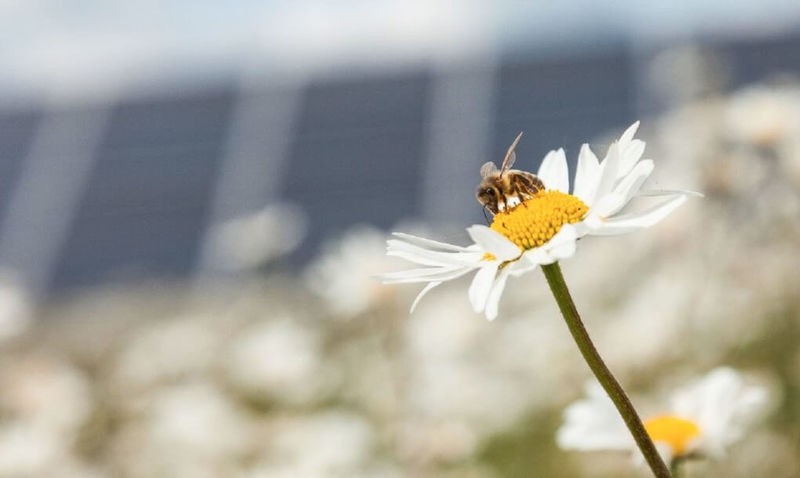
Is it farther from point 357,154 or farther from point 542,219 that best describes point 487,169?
point 357,154

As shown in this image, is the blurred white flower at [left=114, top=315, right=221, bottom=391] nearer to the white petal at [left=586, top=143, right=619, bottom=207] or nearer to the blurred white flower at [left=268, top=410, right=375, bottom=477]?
the blurred white flower at [left=268, top=410, right=375, bottom=477]

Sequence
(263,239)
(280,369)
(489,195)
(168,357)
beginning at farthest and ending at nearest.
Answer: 1. (168,357)
2. (263,239)
3. (280,369)
4. (489,195)

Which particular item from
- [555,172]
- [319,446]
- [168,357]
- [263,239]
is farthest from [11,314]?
[555,172]

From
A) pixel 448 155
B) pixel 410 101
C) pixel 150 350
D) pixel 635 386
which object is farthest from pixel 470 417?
pixel 410 101

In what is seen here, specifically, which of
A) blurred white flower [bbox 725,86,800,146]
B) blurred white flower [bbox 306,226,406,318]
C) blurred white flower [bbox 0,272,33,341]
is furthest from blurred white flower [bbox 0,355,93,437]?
blurred white flower [bbox 725,86,800,146]

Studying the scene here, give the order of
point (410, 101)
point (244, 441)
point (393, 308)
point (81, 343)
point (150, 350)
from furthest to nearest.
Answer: point (410, 101) < point (81, 343) < point (150, 350) < point (244, 441) < point (393, 308)

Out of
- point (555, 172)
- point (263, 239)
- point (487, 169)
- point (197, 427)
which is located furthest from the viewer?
point (263, 239)

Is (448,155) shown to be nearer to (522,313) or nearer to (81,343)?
(81,343)
